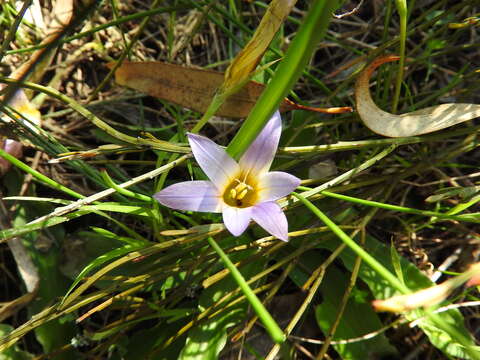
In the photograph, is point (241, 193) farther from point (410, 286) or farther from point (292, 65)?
point (410, 286)

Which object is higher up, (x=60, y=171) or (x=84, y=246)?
(x=60, y=171)

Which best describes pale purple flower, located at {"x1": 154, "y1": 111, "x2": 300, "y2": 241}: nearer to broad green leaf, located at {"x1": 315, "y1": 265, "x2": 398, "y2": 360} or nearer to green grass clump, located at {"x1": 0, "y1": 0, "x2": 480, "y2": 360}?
A: green grass clump, located at {"x1": 0, "y1": 0, "x2": 480, "y2": 360}

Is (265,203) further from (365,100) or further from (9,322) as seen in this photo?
(9,322)

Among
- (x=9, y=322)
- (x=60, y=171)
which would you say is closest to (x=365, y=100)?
(x=60, y=171)

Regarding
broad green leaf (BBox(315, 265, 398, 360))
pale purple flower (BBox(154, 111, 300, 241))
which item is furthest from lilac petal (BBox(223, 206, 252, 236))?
broad green leaf (BBox(315, 265, 398, 360))

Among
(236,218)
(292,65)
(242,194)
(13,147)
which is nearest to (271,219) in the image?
(236,218)

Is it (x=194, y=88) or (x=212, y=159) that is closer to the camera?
(x=212, y=159)

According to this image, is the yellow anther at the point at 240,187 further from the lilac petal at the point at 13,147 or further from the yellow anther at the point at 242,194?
the lilac petal at the point at 13,147
